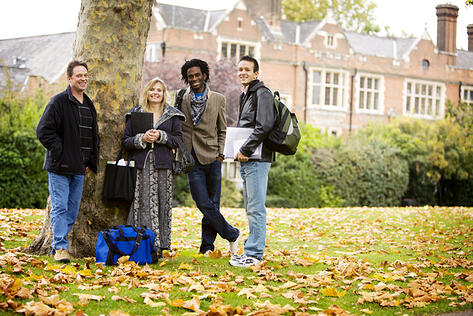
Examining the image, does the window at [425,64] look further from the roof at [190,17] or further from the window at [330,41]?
the roof at [190,17]

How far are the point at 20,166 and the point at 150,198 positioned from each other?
8745 mm

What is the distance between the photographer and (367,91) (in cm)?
3469

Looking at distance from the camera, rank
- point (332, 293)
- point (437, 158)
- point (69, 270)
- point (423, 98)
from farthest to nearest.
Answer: point (423, 98), point (437, 158), point (69, 270), point (332, 293)

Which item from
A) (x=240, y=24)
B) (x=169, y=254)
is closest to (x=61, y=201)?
(x=169, y=254)

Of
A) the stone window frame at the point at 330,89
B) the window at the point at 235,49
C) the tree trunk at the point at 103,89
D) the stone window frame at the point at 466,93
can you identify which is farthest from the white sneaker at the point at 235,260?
the stone window frame at the point at 466,93

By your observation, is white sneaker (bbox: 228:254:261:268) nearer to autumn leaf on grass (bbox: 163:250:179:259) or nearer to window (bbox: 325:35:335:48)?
autumn leaf on grass (bbox: 163:250:179:259)

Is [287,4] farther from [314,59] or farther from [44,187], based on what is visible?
[44,187]

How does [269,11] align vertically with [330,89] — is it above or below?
above

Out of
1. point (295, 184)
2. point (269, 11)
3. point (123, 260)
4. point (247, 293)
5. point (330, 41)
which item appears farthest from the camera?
point (269, 11)

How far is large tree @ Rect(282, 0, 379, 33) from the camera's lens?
4378 centimetres

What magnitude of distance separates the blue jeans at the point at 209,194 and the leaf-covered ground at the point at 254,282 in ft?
1.13

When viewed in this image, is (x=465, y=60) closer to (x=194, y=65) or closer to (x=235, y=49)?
(x=235, y=49)

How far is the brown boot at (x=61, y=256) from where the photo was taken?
592 cm

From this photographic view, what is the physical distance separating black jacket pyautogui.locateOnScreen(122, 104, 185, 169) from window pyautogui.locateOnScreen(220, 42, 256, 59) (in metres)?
23.9
